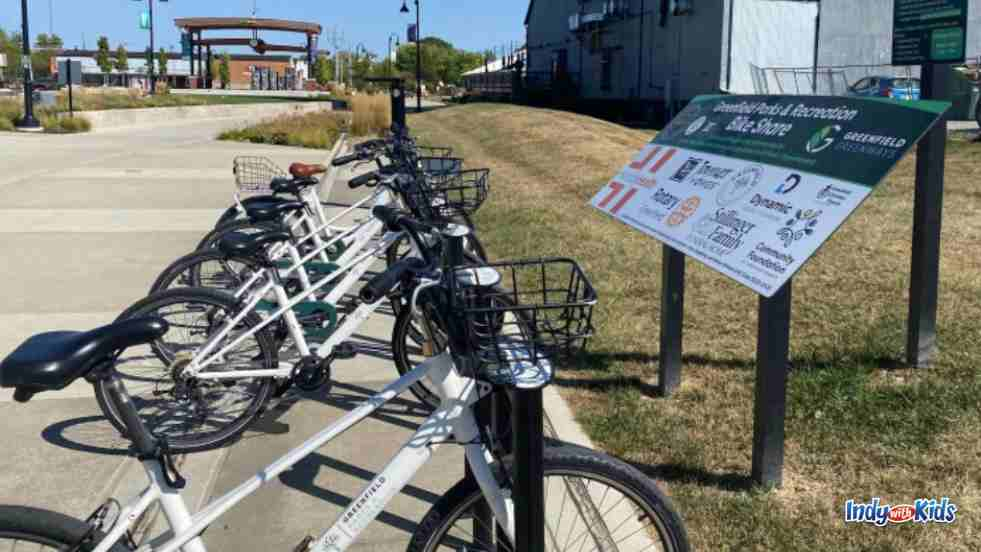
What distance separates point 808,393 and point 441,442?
280cm

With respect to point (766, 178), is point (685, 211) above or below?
below

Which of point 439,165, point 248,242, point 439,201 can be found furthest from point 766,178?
point 439,165

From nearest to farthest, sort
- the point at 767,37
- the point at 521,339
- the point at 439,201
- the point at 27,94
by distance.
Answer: the point at 521,339 → the point at 439,201 → the point at 27,94 → the point at 767,37

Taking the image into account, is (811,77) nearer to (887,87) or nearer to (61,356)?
(887,87)

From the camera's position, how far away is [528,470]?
7.76 ft

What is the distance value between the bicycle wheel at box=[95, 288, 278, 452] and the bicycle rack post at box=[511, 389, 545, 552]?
2.30 meters

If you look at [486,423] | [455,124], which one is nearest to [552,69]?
[455,124]

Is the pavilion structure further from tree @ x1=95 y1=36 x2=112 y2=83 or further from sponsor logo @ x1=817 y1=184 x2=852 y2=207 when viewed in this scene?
sponsor logo @ x1=817 y1=184 x2=852 y2=207

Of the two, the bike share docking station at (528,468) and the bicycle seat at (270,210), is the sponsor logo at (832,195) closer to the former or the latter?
Answer: the bike share docking station at (528,468)

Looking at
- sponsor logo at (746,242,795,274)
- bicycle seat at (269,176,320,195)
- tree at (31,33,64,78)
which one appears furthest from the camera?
tree at (31,33,64,78)

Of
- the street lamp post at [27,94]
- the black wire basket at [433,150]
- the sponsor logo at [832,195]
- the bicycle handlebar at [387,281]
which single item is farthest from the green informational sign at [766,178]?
the street lamp post at [27,94]

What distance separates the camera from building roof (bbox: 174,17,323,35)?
272 feet

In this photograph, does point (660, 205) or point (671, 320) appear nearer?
→ point (660, 205)

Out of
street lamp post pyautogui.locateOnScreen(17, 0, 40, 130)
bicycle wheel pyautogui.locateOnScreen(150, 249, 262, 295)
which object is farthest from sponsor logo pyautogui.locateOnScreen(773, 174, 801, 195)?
street lamp post pyautogui.locateOnScreen(17, 0, 40, 130)
